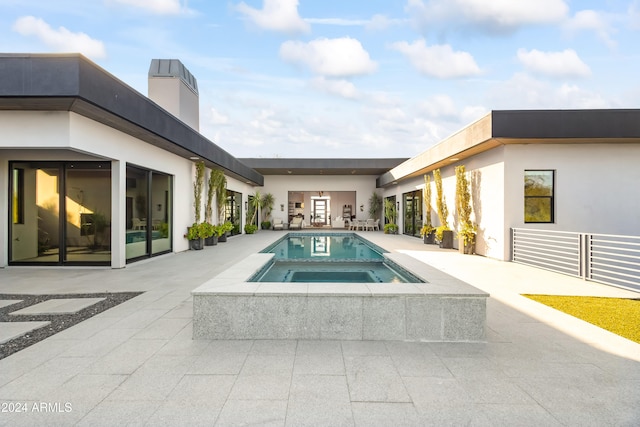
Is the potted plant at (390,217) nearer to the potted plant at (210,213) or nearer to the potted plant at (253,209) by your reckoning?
the potted plant at (253,209)

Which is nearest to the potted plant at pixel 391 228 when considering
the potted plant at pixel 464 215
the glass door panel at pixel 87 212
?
the potted plant at pixel 464 215

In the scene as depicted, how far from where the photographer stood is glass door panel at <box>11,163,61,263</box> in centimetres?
757

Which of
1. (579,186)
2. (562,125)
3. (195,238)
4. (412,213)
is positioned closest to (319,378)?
→ (562,125)

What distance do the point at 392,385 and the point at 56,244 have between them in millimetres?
8307

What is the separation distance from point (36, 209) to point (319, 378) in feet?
27.2

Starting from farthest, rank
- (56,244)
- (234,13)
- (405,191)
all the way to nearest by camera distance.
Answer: (405,191)
(234,13)
(56,244)

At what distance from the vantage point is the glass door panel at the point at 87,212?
7.56 meters

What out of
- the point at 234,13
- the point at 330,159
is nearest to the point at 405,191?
the point at 330,159

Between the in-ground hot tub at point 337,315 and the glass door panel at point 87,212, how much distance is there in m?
5.65

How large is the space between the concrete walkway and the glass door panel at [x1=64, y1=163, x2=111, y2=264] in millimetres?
4292

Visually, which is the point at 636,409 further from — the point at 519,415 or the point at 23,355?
the point at 23,355

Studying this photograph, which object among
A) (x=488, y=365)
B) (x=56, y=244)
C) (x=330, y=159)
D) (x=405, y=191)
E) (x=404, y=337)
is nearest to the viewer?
(x=488, y=365)

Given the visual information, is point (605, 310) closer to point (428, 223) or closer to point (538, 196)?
point (538, 196)

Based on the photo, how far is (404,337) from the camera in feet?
11.2
